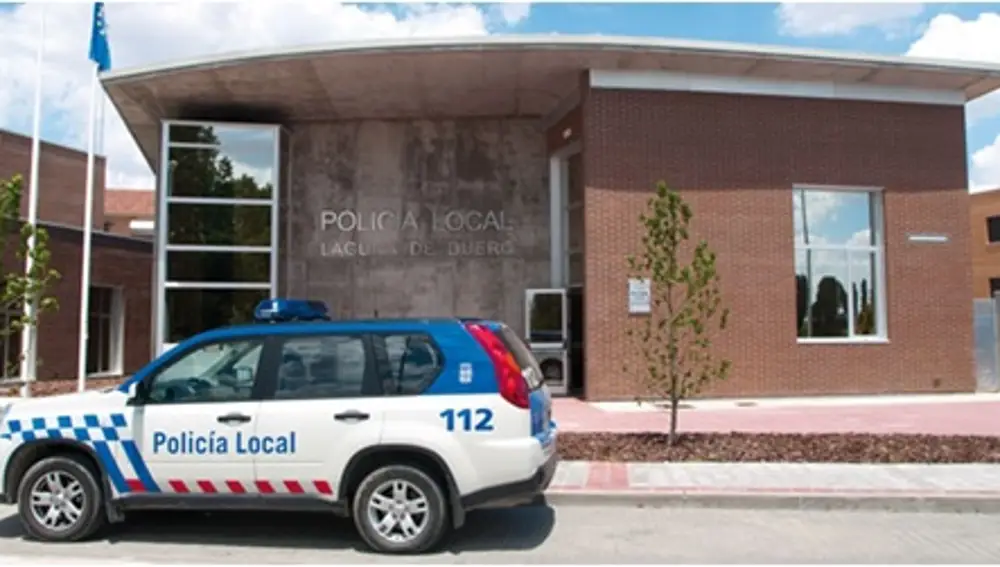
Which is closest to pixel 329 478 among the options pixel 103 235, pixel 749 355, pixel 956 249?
pixel 749 355

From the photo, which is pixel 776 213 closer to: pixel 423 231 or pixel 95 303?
pixel 423 231

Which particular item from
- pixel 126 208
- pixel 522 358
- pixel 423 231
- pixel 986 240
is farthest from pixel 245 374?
pixel 126 208

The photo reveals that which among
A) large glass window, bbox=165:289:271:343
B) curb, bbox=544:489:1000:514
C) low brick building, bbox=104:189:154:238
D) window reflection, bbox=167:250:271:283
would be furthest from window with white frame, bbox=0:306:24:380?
low brick building, bbox=104:189:154:238

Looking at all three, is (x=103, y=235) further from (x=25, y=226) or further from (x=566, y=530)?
(x=566, y=530)

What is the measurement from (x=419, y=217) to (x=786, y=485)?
514 inches

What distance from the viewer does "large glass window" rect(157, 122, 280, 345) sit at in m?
17.9

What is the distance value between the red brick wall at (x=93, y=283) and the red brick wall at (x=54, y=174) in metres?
10.1

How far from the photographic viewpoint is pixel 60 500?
6.21 meters

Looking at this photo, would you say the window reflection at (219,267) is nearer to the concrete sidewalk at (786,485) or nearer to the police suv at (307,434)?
the concrete sidewalk at (786,485)

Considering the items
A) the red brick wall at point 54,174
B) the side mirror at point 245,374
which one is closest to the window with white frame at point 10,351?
the red brick wall at point 54,174

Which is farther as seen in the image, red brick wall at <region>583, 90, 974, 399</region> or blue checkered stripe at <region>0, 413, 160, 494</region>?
red brick wall at <region>583, 90, 974, 399</region>

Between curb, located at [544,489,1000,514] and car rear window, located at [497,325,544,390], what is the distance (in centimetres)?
158

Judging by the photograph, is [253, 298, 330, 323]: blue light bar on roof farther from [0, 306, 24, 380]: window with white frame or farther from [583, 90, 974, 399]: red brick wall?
[0, 306, 24, 380]: window with white frame

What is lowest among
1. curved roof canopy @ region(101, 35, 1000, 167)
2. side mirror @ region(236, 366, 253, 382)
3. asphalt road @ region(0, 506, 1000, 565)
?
asphalt road @ region(0, 506, 1000, 565)
